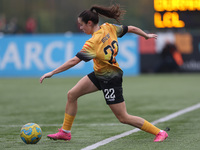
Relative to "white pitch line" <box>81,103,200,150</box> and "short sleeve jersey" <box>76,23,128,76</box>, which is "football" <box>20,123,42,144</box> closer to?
"white pitch line" <box>81,103,200,150</box>

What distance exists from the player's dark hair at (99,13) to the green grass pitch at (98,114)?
5.19 feet

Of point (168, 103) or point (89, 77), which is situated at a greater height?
point (89, 77)

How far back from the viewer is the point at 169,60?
72.0 feet

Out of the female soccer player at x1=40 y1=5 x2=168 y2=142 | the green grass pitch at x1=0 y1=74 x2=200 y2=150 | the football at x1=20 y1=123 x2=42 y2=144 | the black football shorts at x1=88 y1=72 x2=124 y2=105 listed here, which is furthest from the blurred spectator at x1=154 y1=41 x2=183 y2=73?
the football at x1=20 y1=123 x2=42 y2=144

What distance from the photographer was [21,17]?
32.4 metres

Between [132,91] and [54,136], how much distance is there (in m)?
8.32

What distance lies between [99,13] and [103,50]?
613 millimetres

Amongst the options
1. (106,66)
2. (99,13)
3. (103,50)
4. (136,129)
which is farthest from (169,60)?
(103,50)

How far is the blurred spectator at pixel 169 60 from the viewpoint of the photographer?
71.6 feet

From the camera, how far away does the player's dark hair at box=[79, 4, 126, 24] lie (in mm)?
6762

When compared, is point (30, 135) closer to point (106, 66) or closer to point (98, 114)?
point (106, 66)

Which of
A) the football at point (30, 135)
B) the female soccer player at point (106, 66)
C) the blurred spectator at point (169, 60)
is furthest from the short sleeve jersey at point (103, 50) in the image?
the blurred spectator at point (169, 60)

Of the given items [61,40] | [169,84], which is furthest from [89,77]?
[61,40]

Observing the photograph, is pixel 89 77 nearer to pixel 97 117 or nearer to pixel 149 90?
pixel 97 117
